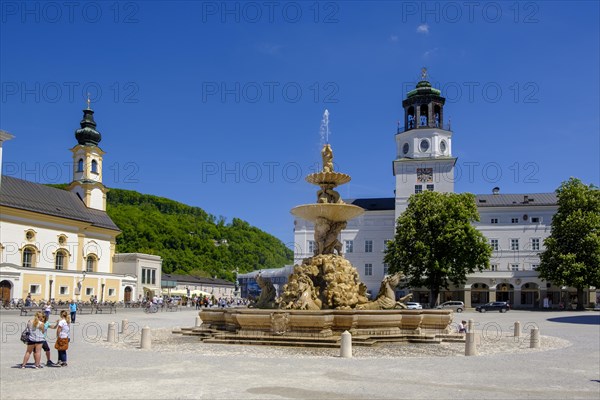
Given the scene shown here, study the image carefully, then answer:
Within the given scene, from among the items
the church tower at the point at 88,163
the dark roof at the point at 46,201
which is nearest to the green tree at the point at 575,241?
the dark roof at the point at 46,201

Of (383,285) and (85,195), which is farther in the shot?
(85,195)

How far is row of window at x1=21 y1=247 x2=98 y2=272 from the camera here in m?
58.6

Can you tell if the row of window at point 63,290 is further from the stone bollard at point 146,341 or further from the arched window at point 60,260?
the stone bollard at point 146,341

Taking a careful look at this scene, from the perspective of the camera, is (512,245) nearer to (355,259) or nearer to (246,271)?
(355,259)

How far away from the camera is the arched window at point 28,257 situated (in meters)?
58.4

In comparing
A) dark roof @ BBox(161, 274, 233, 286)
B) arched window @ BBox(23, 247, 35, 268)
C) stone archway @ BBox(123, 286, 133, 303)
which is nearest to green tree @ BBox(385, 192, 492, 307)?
stone archway @ BBox(123, 286, 133, 303)

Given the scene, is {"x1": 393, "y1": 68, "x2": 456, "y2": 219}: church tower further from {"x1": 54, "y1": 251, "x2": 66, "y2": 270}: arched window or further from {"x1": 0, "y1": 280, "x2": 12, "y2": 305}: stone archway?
{"x1": 0, "y1": 280, "x2": 12, "y2": 305}: stone archway

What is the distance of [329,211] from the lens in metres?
23.1

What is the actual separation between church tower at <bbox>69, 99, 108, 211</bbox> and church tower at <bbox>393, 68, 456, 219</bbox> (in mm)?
35544

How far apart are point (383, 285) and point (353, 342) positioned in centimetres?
481

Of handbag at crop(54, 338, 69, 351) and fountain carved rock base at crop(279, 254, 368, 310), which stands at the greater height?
fountain carved rock base at crop(279, 254, 368, 310)

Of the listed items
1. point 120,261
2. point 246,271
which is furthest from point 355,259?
A: point 246,271

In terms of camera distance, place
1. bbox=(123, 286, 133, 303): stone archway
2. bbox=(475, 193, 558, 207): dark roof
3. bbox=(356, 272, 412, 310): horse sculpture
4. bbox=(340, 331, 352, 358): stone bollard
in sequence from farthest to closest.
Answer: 1. bbox=(123, 286, 133, 303): stone archway
2. bbox=(475, 193, 558, 207): dark roof
3. bbox=(356, 272, 412, 310): horse sculpture
4. bbox=(340, 331, 352, 358): stone bollard

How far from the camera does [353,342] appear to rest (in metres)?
17.1
